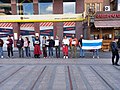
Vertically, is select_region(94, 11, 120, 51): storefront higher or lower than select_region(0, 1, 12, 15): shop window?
lower

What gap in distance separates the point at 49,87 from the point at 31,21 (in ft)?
68.4

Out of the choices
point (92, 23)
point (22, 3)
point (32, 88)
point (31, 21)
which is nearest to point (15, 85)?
point (32, 88)

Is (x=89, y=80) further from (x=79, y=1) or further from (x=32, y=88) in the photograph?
(x=79, y=1)

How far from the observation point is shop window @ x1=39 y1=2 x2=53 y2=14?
29.7 m

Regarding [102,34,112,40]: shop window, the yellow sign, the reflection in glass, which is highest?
the reflection in glass

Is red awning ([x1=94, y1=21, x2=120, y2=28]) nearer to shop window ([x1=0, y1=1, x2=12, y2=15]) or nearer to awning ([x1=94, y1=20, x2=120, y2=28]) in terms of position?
awning ([x1=94, y1=20, x2=120, y2=28])

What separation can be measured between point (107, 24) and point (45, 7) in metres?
9.72

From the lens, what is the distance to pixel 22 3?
29.8 m

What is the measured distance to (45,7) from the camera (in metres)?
29.8

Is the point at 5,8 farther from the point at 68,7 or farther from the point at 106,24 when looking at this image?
the point at 106,24

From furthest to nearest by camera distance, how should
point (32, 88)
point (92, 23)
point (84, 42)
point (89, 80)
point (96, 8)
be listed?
point (96, 8), point (92, 23), point (84, 42), point (89, 80), point (32, 88)

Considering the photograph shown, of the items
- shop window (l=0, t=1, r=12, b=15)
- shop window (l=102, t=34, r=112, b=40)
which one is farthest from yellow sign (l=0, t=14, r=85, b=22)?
shop window (l=102, t=34, r=112, b=40)

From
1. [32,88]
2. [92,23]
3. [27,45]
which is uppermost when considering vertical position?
[92,23]

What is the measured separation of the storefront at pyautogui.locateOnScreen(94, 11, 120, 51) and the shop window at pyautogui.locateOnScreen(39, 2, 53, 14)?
7.89m
